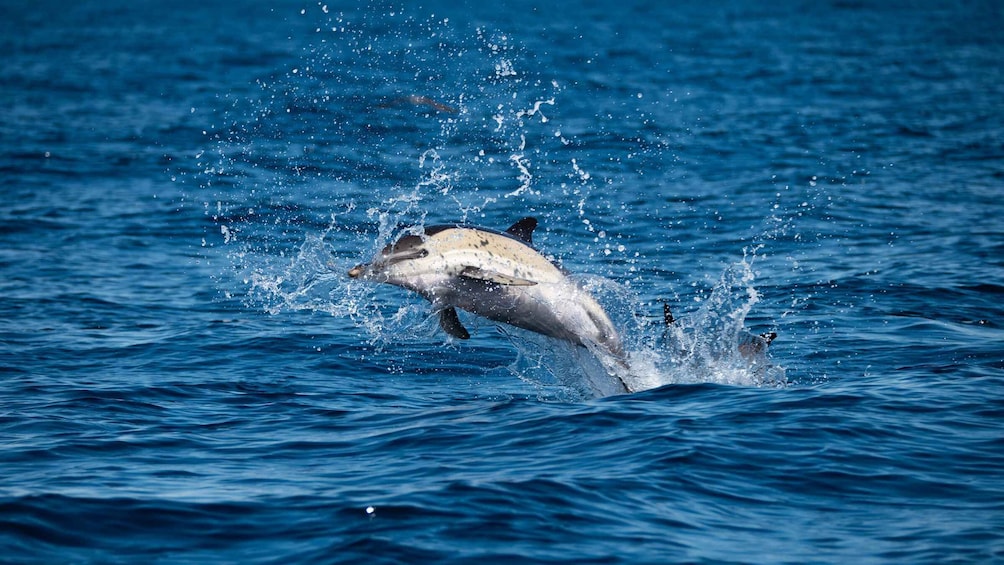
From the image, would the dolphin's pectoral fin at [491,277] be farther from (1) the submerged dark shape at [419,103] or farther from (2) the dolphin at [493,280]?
(1) the submerged dark shape at [419,103]

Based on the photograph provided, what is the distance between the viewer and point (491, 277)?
1124cm

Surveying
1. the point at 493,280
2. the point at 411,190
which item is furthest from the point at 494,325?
the point at 411,190

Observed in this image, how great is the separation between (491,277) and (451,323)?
0.81 meters

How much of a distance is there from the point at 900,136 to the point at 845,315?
44.8 feet

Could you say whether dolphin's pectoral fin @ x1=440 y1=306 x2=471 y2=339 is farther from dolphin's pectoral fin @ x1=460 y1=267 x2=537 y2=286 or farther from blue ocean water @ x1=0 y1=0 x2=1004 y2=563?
blue ocean water @ x1=0 y1=0 x2=1004 y2=563

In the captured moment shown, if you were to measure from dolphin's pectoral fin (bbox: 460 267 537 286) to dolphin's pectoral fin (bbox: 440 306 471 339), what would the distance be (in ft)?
1.89

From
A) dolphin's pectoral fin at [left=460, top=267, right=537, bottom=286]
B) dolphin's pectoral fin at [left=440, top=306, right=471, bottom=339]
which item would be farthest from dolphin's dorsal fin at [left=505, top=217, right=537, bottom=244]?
dolphin's pectoral fin at [left=440, top=306, right=471, bottom=339]

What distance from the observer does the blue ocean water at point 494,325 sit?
9133 millimetres

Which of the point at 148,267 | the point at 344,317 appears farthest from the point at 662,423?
the point at 148,267

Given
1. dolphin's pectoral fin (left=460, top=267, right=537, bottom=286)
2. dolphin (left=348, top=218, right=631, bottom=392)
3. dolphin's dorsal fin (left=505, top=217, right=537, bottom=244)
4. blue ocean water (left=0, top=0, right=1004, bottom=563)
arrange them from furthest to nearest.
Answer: dolphin's dorsal fin (left=505, top=217, right=537, bottom=244), dolphin (left=348, top=218, right=631, bottom=392), dolphin's pectoral fin (left=460, top=267, right=537, bottom=286), blue ocean water (left=0, top=0, right=1004, bottom=563)

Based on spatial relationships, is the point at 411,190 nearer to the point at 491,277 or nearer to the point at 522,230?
the point at 522,230

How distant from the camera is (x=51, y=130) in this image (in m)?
29.8

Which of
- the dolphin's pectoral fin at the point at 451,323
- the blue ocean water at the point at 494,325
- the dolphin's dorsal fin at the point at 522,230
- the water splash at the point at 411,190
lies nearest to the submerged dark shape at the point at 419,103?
the water splash at the point at 411,190

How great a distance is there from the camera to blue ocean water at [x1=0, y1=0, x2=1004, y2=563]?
30.0 ft
